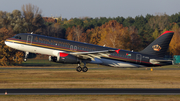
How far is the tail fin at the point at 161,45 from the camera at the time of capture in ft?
139

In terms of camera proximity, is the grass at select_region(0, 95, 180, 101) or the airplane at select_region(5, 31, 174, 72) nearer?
the grass at select_region(0, 95, 180, 101)

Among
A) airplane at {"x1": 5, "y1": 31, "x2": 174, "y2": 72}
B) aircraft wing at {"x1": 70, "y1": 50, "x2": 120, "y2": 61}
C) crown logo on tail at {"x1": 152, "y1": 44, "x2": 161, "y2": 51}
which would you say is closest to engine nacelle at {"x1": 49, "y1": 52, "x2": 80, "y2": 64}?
airplane at {"x1": 5, "y1": 31, "x2": 174, "y2": 72}

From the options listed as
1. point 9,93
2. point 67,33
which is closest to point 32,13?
point 67,33

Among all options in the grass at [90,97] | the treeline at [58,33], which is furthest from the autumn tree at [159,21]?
the grass at [90,97]

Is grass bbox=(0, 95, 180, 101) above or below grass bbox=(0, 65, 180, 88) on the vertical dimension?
above

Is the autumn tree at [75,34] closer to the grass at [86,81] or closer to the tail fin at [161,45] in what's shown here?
the tail fin at [161,45]

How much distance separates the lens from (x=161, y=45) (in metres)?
42.8

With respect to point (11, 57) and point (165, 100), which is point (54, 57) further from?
point (11, 57)

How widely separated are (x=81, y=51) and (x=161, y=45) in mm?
13328

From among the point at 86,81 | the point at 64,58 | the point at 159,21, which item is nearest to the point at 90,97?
the point at 86,81

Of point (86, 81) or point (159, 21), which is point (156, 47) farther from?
point (159, 21)

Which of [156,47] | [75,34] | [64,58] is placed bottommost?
[64,58]

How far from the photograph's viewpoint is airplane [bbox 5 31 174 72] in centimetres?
3876

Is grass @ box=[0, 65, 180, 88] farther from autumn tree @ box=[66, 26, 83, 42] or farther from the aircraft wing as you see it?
autumn tree @ box=[66, 26, 83, 42]
